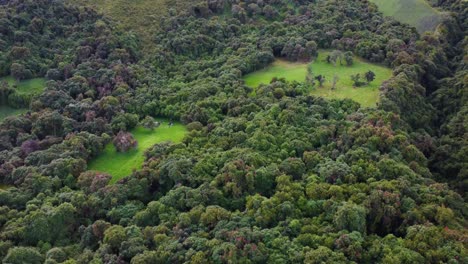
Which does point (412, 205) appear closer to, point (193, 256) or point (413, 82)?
point (193, 256)

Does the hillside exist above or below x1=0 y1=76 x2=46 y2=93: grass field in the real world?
above

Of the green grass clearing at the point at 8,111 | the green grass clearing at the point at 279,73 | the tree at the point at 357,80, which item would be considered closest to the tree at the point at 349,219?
the tree at the point at 357,80

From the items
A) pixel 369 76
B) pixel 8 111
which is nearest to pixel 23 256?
pixel 8 111

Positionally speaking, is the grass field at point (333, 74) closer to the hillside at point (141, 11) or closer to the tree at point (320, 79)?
the tree at point (320, 79)

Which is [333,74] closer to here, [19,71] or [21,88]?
[21,88]

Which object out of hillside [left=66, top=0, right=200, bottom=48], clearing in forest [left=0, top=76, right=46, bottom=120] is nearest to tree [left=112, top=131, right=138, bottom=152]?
clearing in forest [left=0, top=76, right=46, bottom=120]

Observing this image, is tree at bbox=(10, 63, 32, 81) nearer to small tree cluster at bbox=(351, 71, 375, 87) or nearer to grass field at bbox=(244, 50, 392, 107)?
grass field at bbox=(244, 50, 392, 107)
